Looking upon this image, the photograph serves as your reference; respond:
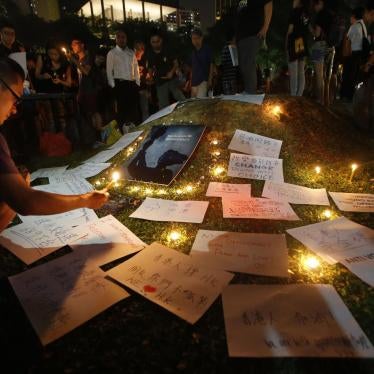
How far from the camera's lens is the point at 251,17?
437 cm

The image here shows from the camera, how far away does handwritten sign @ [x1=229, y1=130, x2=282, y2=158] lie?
3.52m

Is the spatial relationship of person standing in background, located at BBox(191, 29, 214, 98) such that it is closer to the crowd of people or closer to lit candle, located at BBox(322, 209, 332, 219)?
the crowd of people

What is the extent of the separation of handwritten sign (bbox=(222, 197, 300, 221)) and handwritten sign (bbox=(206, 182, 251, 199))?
11cm

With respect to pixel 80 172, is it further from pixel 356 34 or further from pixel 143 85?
pixel 356 34

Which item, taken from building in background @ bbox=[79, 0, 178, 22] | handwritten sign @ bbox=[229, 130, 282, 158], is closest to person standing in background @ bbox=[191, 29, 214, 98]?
handwritten sign @ bbox=[229, 130, 282, 158]

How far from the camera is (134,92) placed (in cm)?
623

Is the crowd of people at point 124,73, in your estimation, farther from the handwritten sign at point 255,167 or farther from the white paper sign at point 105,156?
the handwritten sign at point 255,167

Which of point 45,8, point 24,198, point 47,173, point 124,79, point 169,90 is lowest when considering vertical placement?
point 47,173

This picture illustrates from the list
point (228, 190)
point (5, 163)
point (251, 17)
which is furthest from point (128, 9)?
point (5, 163)

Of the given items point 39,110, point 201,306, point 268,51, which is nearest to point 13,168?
point 201,306

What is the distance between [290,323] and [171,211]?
1425 mm

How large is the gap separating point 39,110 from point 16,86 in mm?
4805

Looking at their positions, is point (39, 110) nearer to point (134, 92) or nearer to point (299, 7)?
point (134, 92)

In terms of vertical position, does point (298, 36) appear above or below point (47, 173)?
above
